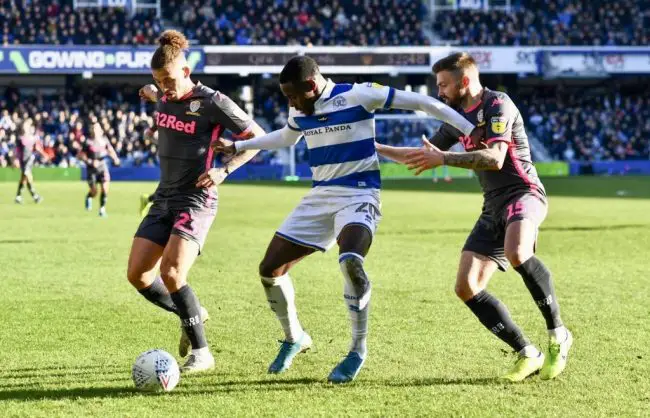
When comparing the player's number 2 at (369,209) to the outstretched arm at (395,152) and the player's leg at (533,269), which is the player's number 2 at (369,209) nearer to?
the outstretched arm at (395,152)

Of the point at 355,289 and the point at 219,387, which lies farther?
the point at 355,289

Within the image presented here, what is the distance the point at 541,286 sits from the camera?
737 cm

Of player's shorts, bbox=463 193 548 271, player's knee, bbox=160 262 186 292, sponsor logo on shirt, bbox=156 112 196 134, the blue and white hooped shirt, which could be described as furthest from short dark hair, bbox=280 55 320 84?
player's shorts, bbox=463 193 548 271

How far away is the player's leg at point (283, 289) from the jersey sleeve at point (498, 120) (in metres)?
1.53

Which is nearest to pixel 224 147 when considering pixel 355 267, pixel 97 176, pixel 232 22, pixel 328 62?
pixel 355 267

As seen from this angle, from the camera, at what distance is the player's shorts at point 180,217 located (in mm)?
7730

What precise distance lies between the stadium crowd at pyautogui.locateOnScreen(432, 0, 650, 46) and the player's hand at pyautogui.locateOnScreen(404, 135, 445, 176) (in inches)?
1929

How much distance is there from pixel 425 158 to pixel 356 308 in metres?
1.19

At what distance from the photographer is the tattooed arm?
6.85 m

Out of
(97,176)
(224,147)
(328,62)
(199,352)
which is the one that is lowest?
(328,62)

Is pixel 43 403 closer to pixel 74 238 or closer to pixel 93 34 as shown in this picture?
pixel 74 238

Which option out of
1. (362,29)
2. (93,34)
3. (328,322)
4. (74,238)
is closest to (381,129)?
(362,29)

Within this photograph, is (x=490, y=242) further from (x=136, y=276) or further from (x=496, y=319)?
(x=136, y=276)

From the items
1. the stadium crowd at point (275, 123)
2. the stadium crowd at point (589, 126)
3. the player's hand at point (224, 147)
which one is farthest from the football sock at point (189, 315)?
the stadium crowd at point (589, 126)
